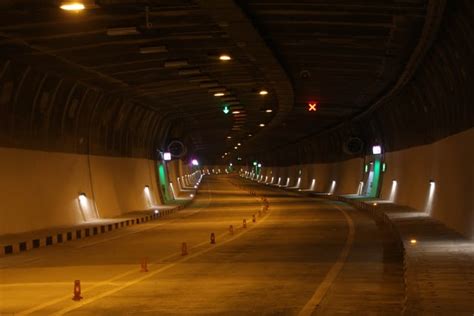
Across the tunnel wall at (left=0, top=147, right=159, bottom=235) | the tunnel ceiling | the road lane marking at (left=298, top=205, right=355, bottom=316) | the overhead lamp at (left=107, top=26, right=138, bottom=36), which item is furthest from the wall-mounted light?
the overhead lamp at (left=107, top=26, right=138, bottom=36)

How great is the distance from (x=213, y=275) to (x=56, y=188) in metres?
15.0

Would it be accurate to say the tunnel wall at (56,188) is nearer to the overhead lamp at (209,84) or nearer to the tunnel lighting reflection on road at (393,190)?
the overhead lamp at (209,84)

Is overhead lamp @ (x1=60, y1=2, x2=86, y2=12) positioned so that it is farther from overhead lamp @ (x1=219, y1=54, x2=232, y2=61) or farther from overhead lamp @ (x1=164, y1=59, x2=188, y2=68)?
overhead lamp @ (x1=164, y1=59, x2=188, y2=68)

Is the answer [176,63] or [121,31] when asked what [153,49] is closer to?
[176,63]

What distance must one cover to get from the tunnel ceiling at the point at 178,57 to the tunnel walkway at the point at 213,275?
469 centimetres

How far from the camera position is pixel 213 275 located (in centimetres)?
1853

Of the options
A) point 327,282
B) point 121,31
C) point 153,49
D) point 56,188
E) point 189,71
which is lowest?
point 327,282

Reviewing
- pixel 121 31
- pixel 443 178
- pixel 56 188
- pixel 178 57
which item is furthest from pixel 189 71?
pixel 121 31

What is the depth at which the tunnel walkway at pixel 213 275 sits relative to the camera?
14188 mm

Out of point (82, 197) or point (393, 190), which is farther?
point (393, 190)

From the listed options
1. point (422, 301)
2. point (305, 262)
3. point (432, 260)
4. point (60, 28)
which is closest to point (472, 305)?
point (422, 301)

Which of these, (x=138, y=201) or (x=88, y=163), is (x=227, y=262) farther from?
(x=138, y=201)

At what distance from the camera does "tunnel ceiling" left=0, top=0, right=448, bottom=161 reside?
18.8 meters

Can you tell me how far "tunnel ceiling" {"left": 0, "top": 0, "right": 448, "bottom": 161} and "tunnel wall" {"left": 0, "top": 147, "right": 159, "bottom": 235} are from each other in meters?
0.56
